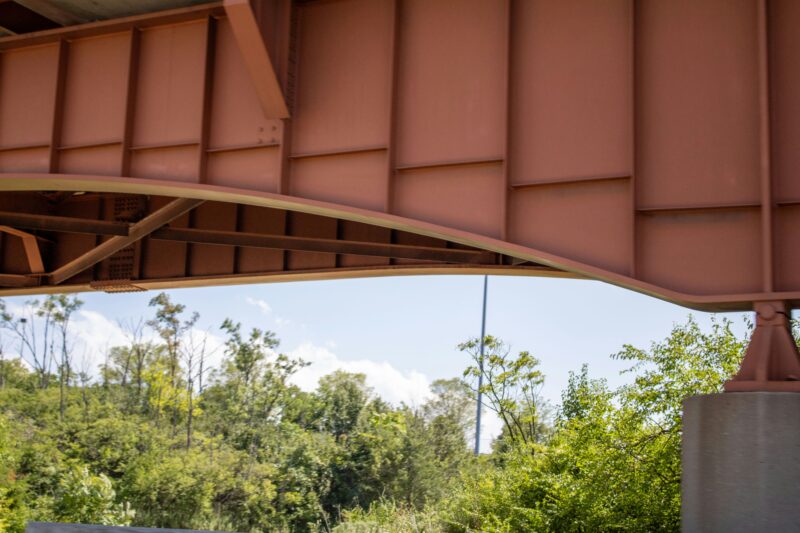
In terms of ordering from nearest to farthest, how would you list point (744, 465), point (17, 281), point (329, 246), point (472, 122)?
point (744, 465) → point (472, 122) → point (329, 246) → point (17, 281)

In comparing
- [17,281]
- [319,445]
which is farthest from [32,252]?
[319,445]

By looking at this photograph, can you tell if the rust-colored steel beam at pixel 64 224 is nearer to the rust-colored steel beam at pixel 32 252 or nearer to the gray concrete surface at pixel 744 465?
the rust-colored steel beam at pixel 32 252

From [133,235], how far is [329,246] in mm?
3577

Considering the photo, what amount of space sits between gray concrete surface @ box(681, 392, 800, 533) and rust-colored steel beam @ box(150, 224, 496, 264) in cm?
800

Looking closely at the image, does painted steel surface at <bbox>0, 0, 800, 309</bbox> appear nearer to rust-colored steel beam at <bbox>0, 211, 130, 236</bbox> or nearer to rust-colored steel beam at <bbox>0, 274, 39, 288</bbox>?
rust-colored steel beam at <bbox>0, 211, 130, 236</bbox>

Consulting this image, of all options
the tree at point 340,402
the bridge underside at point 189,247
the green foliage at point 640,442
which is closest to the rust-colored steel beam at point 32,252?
the bridge underside at point 189,247

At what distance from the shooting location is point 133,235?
16531 mm

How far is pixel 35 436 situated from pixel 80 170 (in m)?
33.1

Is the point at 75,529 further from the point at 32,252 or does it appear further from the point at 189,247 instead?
the point at 32,252

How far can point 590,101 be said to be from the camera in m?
10.3

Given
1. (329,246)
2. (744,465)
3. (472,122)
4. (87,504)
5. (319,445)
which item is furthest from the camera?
(319,445)

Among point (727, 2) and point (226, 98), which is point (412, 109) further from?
point (727, 2)

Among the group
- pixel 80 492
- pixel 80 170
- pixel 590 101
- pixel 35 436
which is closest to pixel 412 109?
pixel 590 101

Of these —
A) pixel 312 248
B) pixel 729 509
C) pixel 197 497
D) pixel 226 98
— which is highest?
pixel 226 98
